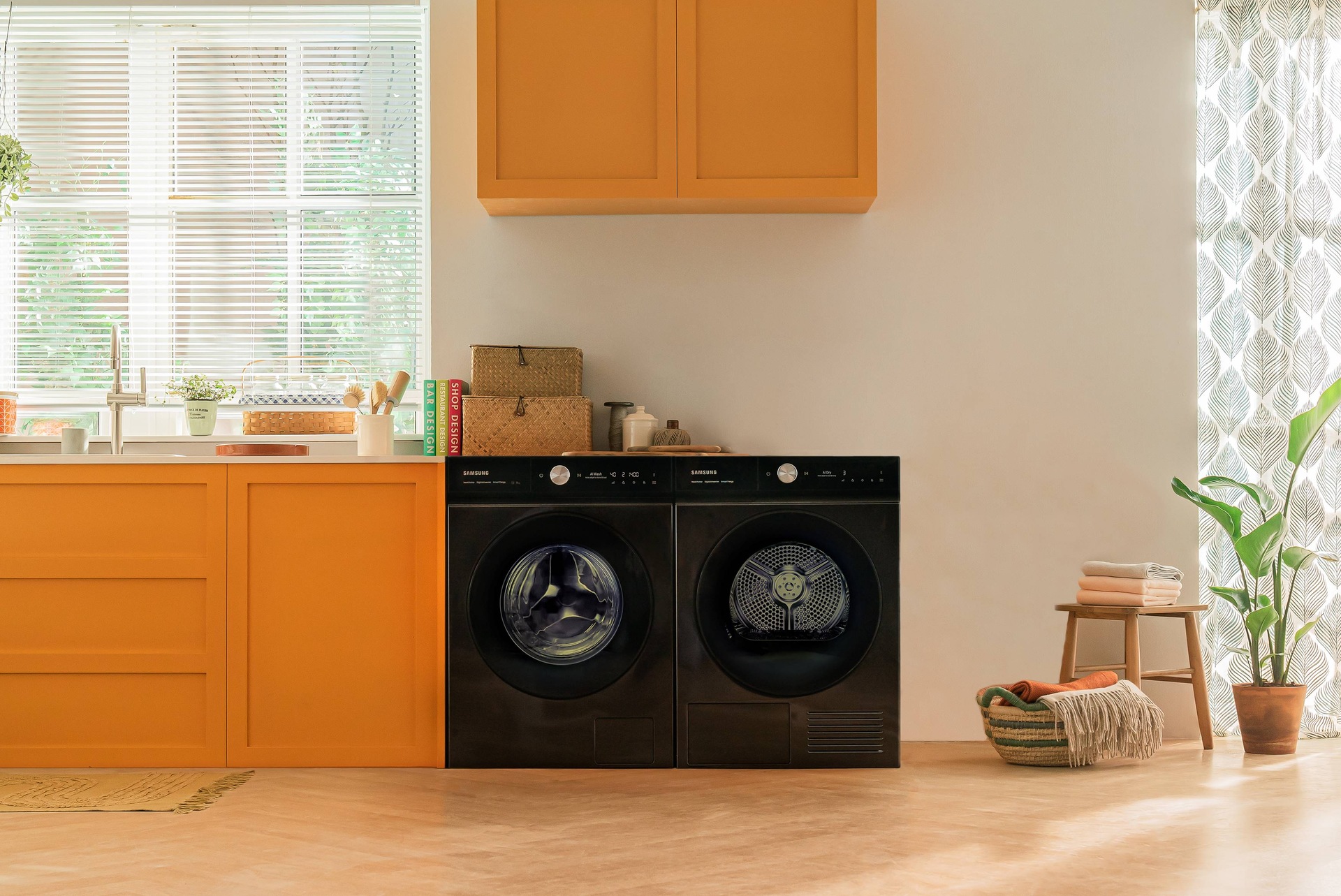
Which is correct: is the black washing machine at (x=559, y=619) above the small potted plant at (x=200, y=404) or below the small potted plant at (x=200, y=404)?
below

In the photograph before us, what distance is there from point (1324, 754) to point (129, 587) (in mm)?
3313

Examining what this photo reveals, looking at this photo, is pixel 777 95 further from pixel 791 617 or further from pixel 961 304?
pixel 791 617

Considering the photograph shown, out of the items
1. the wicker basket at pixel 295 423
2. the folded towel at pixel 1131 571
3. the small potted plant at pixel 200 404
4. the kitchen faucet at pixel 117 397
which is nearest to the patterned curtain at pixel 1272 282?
the folded towel at pixel 1131 571

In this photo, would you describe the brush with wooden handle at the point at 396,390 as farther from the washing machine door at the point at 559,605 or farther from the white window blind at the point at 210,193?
the washing machine door at the point at 559,605

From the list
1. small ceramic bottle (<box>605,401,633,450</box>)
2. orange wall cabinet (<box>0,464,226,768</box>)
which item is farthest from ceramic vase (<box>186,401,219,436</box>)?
small ceramic bottle (<box>605,401,633,450</box>)

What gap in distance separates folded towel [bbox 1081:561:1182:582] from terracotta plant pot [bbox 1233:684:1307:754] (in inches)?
15.0

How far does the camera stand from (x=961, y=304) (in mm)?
3164

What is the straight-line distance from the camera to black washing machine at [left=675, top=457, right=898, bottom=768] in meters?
2.61

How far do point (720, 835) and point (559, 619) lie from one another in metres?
0.74

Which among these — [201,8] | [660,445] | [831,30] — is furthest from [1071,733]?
[201,8]

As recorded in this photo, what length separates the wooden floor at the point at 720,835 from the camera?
1.84 metres

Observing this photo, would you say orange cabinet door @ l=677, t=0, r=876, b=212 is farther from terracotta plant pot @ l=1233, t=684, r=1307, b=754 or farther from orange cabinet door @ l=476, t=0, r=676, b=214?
terracotta plant pot @ l=1233, t=684, r=1307, b=754

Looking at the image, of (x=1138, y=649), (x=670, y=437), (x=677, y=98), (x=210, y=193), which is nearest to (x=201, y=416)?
(x=210, y=193)

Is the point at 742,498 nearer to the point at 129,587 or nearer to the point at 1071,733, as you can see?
the point at 1071,733
